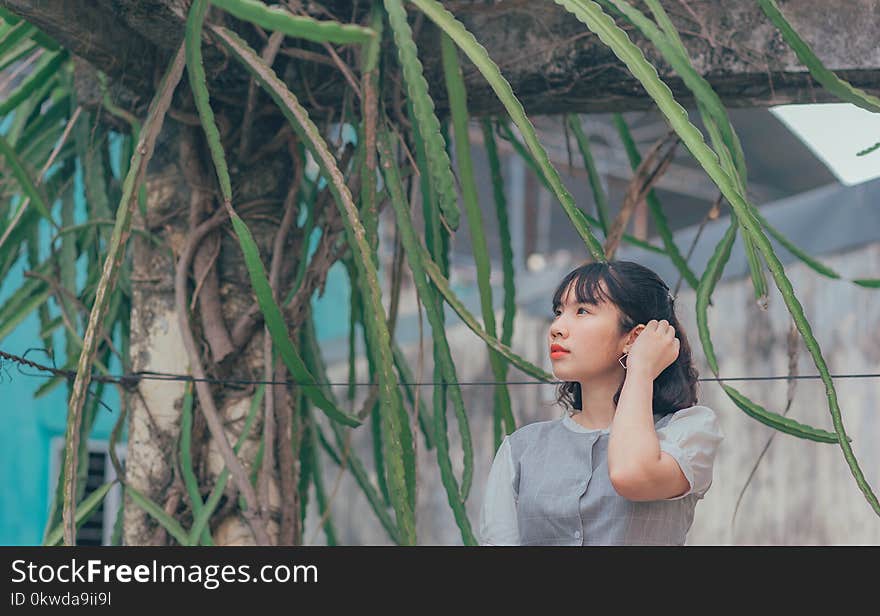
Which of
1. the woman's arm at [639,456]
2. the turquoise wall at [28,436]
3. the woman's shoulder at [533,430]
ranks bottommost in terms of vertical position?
the woman's arm at [639,456]

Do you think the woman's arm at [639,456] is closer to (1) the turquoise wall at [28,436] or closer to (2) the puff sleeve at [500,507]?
(2) the puff sleeve at [500,507]

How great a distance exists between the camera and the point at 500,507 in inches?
35.6

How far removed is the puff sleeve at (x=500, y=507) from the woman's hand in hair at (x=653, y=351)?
5.6 inches

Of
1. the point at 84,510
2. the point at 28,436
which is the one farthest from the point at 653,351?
the point at 28,436

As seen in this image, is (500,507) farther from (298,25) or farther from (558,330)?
(298,25)

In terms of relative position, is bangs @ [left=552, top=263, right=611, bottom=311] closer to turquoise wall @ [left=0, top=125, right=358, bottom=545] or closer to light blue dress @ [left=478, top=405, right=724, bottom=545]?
light blue dress @ [left=478, top=405, right=724, bottom=545]

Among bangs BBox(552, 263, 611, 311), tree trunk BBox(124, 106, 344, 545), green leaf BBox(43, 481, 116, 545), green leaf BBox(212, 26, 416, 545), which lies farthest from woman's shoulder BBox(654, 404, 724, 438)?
green leaf BBox(43, 481, 116, 545)

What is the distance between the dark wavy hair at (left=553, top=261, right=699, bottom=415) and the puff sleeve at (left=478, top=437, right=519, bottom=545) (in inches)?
4.1

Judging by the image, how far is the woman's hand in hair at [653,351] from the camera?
2.75ft

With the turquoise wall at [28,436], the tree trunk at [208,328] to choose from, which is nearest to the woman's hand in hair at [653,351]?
the tree trunk at [208,328]

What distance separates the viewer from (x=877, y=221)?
2.34 m
